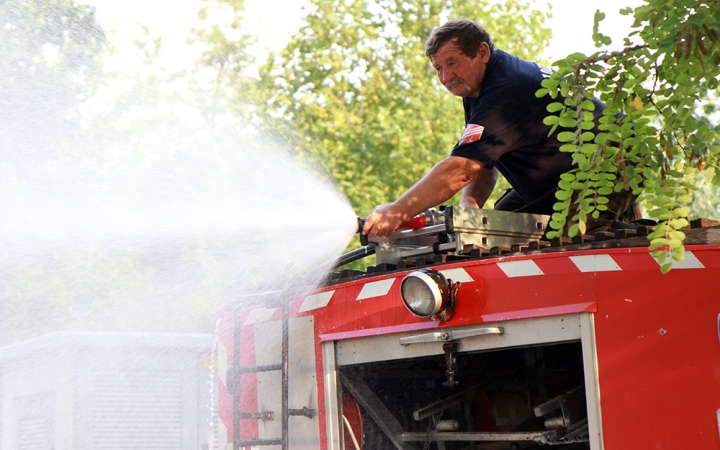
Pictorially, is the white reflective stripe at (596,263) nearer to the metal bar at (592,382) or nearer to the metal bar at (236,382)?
the metal bar at (592,382)

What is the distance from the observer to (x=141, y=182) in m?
12.2

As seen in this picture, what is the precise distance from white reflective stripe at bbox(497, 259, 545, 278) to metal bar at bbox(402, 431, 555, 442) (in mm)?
732

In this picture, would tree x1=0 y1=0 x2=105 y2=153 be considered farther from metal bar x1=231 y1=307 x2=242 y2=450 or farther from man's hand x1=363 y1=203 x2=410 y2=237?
man's hand x1=363 y1=203 x2=410 y2=237

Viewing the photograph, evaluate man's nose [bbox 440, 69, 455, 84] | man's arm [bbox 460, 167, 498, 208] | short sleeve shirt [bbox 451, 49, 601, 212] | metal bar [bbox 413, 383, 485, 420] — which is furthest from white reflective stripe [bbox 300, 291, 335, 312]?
man's arm [bbox 460, 167, 498, 208]

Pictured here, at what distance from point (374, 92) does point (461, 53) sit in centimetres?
1170

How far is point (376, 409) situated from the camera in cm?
446

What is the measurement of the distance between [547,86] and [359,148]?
1252 cm

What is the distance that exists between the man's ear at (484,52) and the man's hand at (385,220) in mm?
1204

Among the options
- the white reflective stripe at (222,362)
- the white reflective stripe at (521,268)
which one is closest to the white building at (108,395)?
the white reflective stripe at (222,362)

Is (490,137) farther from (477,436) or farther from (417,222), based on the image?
(477,436)

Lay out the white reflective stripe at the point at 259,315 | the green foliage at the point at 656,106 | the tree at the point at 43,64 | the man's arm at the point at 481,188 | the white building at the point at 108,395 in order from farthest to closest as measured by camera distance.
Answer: the tree at the point at 43,64 < the white building at the point at 108,395 < the man's arm at the point at 481,188 < the white reflective stripe at the point at 259,315 < the green foliage at the point at 656,106

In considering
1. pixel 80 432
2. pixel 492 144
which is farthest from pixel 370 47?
pixel 492 144

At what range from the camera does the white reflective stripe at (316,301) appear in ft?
14.4

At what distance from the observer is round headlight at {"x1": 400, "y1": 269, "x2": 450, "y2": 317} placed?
377 cm
